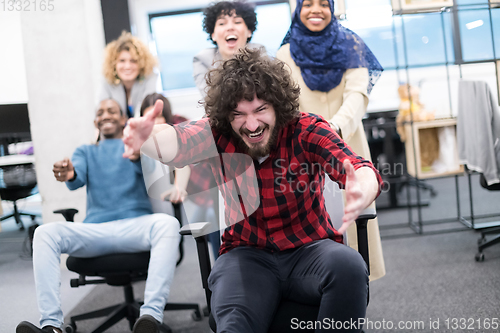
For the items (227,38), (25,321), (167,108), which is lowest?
(25,321)

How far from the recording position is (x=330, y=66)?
1678mm

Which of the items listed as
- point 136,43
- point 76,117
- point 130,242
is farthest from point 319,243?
A: point 76,117

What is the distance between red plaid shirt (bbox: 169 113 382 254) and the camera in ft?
3.84

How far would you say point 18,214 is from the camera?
5.57 ft

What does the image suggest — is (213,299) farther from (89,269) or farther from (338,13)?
(338,13)

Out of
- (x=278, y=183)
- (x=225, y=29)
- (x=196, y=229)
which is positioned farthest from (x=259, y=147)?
(x=225, y=29)

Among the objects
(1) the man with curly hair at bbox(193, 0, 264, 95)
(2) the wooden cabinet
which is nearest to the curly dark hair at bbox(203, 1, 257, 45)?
(1) the man with curly hair at bbox(193, 0, 264, 95)

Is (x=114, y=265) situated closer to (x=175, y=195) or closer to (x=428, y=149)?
(x=175, y=195)


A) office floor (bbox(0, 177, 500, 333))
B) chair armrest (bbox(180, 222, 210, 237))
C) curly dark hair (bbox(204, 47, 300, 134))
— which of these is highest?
curly dark hair (bbox(204, 47, 300, 134))

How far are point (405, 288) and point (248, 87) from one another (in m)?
1.62

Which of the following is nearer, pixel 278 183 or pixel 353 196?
pixel 353 196

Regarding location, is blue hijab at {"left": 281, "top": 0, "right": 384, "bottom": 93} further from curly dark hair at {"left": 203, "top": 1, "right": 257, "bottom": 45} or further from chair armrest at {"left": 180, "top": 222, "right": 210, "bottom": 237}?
chair armrest at {"left": 180, "top": 222, "right": 210, "bottom": 237}

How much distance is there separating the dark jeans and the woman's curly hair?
147cm

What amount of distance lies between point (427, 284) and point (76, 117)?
239cm
